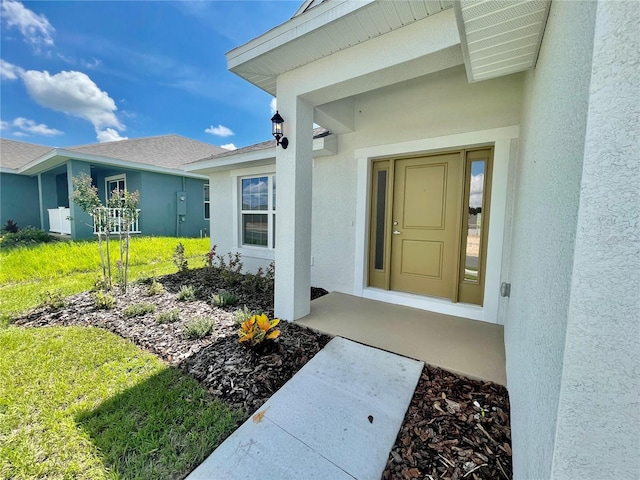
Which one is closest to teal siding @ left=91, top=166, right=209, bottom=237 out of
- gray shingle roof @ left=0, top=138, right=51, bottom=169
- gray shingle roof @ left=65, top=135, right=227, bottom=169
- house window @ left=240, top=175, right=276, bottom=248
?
gray shingle roof @ left=65, top=135, right=227, bottom=169

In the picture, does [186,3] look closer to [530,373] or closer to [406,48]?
[406,48]

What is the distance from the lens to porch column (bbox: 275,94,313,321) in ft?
11.1

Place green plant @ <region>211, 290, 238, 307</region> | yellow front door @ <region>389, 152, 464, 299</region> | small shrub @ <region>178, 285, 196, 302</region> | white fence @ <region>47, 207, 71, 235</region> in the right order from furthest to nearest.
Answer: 1. white fence @ <region>47, 207, 71, 235</region>
2. small shrub @ <region>178, 285, 196, 302</region>
3. green plant @ <region>211, 290, 238, 307</region>
4. yellow front door @ <region>389, 152, 464, 299</region>

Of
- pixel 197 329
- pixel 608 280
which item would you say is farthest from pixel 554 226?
pixel 197 329

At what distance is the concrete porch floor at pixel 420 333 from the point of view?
104 inches

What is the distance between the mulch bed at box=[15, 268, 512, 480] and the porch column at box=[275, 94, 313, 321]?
43 cm

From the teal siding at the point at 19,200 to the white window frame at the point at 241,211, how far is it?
542 inches

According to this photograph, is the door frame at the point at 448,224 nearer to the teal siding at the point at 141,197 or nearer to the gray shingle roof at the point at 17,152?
the teal siding at the point at 141,197

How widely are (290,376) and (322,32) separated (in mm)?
3429

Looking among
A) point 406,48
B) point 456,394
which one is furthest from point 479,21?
point 456,394

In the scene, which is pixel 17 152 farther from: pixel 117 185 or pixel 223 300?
pixel 223 300

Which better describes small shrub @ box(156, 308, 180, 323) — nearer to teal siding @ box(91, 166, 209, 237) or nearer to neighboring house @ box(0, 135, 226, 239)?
neighboring house @ box(0, 135, 226, 239)

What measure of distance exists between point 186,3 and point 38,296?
665 cm

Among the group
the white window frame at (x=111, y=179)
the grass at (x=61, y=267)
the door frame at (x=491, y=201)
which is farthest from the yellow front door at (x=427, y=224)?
the white window frame at (x=111, y=179)
